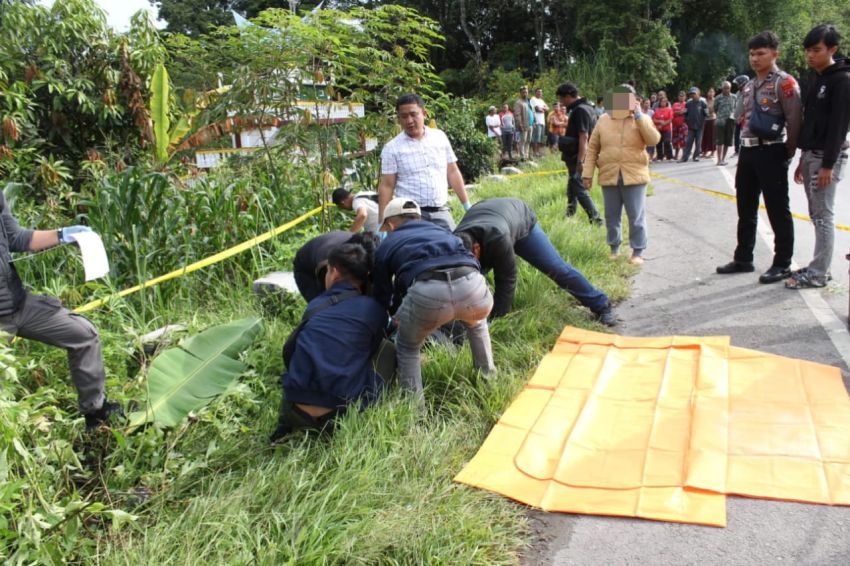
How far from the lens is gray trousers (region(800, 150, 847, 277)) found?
16.1 ft

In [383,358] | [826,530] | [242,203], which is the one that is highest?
[242,203]

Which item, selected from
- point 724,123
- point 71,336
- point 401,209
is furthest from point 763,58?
point 724,123

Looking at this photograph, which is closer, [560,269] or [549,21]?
[560,269]

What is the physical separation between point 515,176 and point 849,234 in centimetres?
682

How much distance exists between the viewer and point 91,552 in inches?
99.9

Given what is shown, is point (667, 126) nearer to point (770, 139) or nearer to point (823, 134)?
point (770, 139)

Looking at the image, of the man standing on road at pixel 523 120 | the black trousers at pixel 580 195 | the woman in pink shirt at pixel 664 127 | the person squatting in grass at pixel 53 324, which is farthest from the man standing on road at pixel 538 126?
the person squatting in grass at pixel 53 324

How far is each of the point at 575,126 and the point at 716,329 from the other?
3.90 metres

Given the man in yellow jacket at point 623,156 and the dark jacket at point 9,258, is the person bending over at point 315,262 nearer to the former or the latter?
the dark jacket at point 9,258

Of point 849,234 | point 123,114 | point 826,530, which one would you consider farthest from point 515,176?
point 826,530

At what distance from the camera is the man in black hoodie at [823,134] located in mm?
4727

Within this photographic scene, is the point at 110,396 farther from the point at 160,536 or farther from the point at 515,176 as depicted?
the point at 515,176

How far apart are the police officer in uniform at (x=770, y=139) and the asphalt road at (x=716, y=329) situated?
456mm

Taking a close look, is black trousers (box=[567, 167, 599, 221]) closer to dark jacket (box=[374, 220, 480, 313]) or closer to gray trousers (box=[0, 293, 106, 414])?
dark jacket (box=[374, 220, 480, 313])
